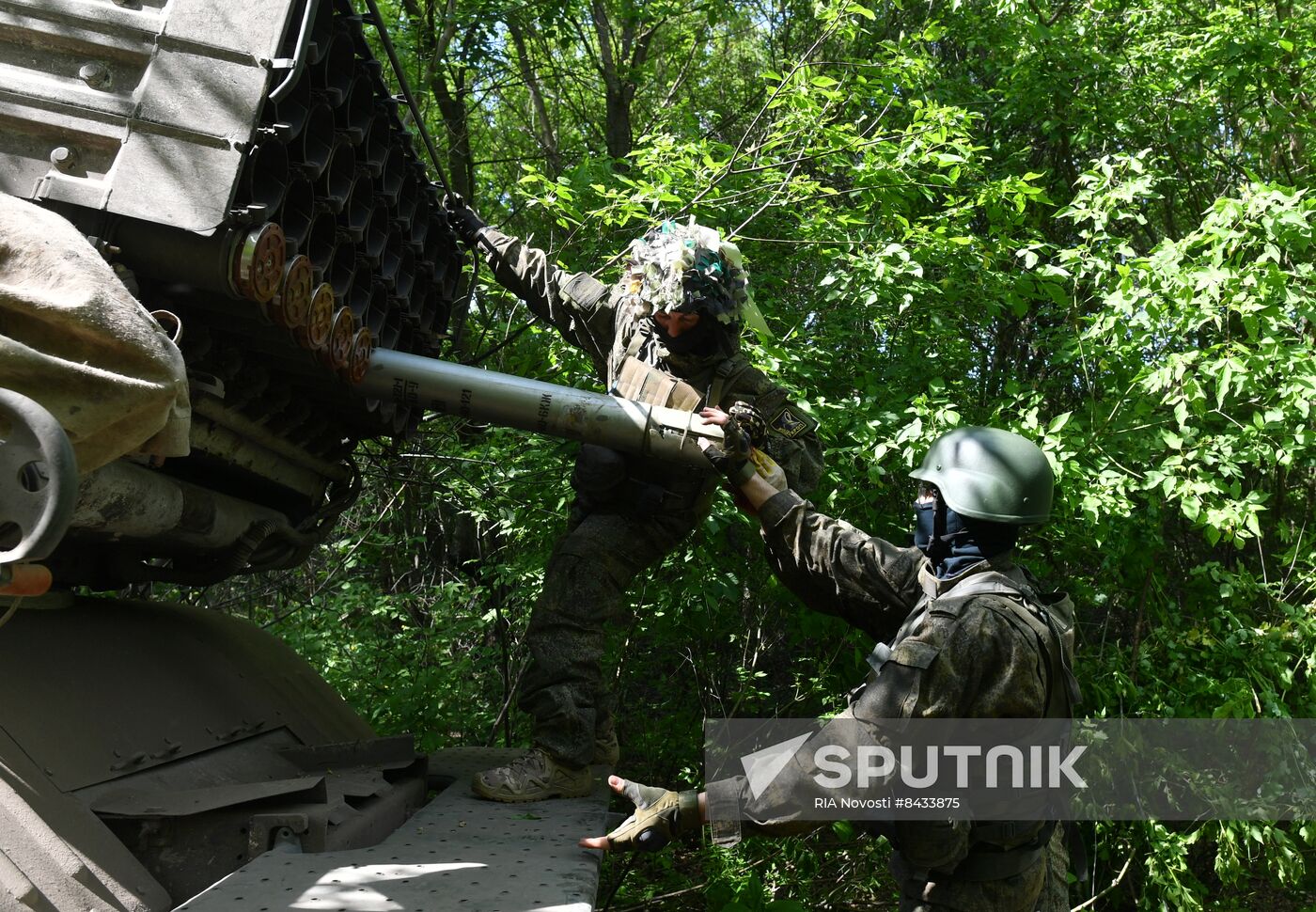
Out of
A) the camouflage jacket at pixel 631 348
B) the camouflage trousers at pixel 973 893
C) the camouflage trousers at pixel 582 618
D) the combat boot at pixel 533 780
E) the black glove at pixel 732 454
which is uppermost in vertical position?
the camouflage jacket at pixel 631 348

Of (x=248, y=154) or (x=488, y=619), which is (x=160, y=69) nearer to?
(x=248, y=154)

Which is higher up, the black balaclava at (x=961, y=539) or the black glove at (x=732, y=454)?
the black glove at (x=732, y=454)

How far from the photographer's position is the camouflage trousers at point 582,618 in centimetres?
420

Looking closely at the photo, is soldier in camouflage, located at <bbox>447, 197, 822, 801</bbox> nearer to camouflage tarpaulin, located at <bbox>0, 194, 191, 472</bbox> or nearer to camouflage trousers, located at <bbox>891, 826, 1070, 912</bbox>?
camouflage trousers, located at <bbox>891, 826, 1070, 912</bbox>

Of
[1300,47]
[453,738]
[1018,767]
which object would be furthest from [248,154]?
[1300,47]

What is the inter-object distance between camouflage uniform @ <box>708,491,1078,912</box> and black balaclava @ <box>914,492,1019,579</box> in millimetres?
43

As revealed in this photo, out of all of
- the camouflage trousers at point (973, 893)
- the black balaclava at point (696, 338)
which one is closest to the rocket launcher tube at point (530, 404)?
the black balaclava at point (696, 338)

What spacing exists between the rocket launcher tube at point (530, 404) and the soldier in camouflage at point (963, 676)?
3.17ft

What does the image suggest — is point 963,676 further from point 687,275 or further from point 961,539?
point 687,275

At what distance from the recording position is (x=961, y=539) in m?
3.32

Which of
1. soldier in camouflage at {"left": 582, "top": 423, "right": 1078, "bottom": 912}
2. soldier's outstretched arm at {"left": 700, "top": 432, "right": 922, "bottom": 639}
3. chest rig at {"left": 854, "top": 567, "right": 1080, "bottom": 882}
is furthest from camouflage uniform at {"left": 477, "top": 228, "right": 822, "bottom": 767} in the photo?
chest rig at {"left": 854, "top": 567, "right": 1080, "bottom": 882}

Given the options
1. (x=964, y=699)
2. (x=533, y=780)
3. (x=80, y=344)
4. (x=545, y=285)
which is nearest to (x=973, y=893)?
(x=964, y=699)

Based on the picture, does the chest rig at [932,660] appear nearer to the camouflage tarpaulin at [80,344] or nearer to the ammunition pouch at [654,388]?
the ammunition pouch at [654,388]

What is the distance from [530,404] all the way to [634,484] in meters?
0.55
